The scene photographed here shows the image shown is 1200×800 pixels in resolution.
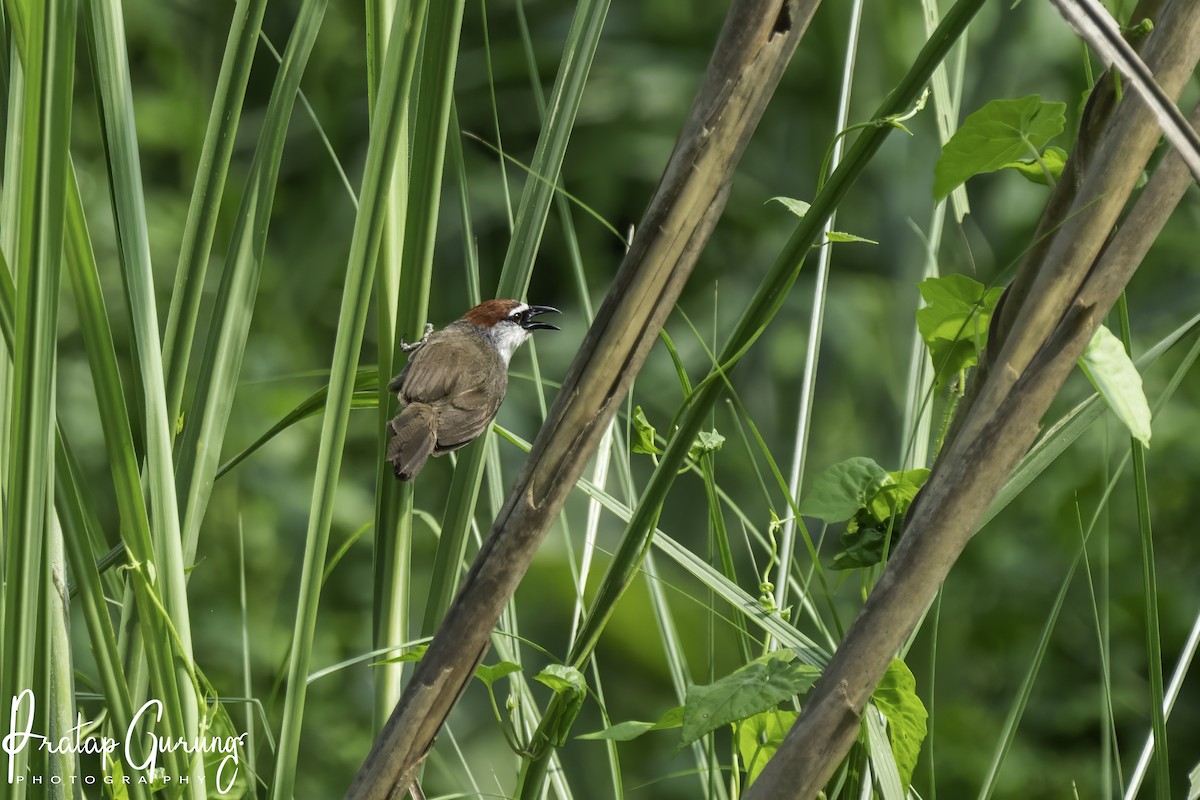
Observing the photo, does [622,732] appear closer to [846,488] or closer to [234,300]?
[846,488]

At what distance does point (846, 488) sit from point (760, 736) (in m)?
0.12

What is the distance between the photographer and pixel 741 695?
0.40 meters

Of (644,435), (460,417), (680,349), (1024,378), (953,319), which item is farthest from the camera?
(680,349)

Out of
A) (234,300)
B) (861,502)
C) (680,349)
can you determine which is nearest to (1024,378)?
(861,502)

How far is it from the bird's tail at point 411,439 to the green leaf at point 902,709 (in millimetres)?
223

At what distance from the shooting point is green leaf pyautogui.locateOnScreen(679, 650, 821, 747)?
0.40 m

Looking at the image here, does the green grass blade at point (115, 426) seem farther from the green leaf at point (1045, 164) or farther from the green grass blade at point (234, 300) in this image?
the green leaf at point (1045, 164)

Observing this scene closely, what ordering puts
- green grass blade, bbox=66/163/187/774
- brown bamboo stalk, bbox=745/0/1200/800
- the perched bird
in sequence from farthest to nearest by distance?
the perched bird, green grass blade, bbox=66/163/187/774, brown bamboo stalk, bbox=745/0/1200/800

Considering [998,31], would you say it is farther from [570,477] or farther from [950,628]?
[570,477]

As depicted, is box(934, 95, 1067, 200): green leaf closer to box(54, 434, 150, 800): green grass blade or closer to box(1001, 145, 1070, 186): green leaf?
box(1001, 145, 1070, 186): green leaf

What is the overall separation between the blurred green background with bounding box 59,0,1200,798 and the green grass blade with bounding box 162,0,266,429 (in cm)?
107

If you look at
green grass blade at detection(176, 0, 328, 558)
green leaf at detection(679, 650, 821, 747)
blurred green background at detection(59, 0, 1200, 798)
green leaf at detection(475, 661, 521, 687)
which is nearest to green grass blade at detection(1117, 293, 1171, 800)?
green leaf at detection(679, 650, 821, 747)

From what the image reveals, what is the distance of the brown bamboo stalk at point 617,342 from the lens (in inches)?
12.5

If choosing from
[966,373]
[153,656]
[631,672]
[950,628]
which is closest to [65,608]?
[153,656]
